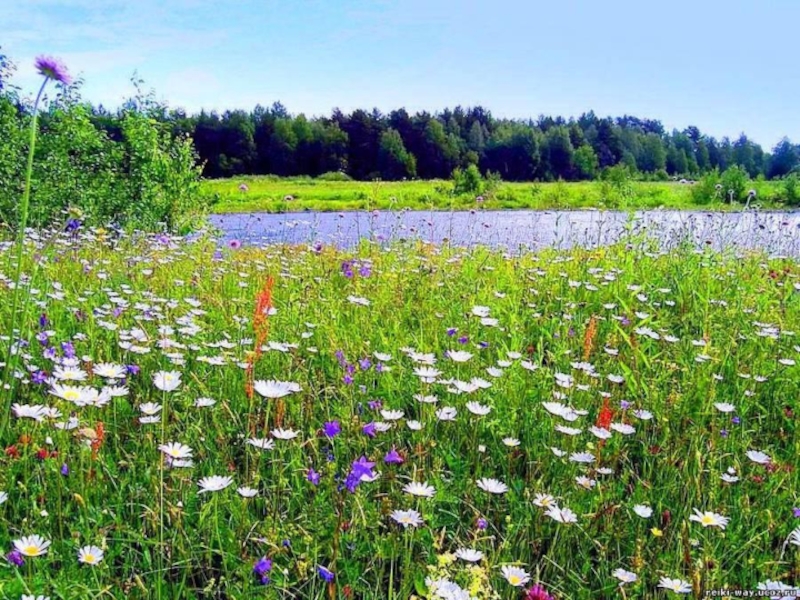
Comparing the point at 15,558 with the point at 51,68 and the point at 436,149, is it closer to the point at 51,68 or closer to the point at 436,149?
the point at 51,68

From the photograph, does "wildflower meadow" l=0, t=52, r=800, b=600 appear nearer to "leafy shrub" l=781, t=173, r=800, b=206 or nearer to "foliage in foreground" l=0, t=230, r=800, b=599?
"foliage in foreground" l=0, t=230, r=800, b=599

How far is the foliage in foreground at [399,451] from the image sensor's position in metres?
1.29

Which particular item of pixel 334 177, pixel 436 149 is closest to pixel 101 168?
pixel 334 177

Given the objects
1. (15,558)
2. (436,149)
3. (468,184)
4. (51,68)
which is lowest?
(15,558)

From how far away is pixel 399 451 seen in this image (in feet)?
5.71

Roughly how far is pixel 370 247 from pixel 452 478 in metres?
3.99

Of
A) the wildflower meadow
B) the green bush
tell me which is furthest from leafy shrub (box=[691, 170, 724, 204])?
the wildflower meadow

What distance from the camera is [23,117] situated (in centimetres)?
807

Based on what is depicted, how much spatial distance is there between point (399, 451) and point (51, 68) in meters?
1.21

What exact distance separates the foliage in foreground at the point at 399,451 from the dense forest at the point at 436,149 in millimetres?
46201

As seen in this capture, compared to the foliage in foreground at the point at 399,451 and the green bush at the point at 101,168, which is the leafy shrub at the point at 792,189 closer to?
the green bush at the point at 101,168

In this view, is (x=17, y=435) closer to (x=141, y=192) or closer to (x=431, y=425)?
(x=431, y=425)

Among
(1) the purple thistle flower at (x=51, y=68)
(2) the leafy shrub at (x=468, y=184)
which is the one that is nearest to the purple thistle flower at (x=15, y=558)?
(1) the purple thistle flower at (x=51, y=68)

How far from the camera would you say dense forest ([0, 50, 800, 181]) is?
53.1m
